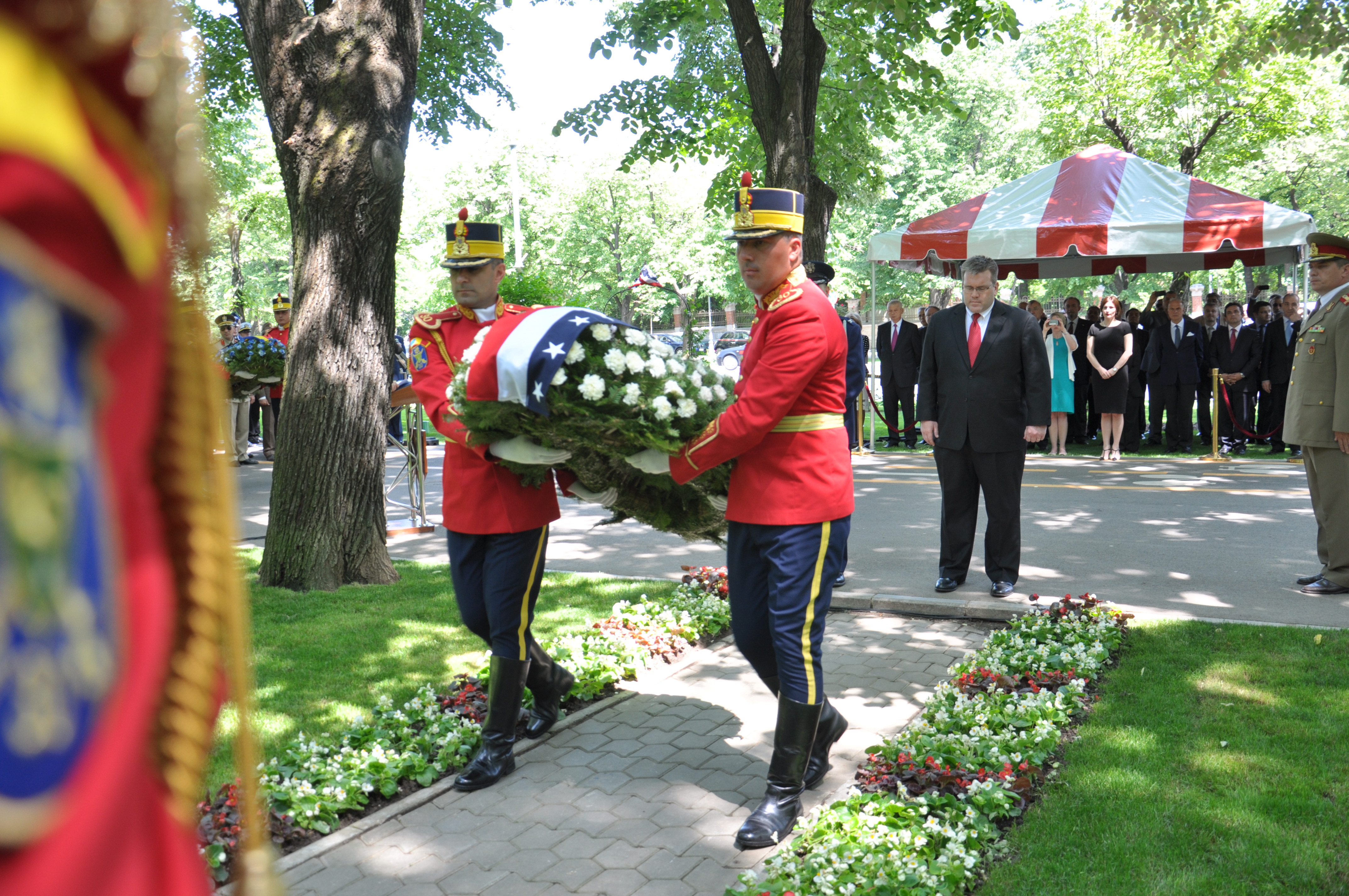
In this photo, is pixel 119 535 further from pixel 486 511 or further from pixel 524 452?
pixel 486 511

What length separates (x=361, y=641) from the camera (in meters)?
6.64

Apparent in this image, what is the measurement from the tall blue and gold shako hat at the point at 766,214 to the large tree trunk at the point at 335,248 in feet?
14.0

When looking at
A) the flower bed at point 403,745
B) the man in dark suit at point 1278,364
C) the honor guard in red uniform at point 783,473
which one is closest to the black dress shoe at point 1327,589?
the flower bed at point 403,745

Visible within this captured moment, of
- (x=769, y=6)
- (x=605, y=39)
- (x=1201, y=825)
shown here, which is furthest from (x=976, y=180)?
(x=1201, y=825)

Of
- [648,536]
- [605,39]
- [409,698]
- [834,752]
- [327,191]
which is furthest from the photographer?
[605,39]

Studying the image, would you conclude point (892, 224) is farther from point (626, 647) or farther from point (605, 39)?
point (626, 647)

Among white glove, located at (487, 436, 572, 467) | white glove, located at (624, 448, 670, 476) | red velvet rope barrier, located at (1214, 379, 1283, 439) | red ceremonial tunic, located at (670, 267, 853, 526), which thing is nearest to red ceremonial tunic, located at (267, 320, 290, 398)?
white glove, located at (487, 436, 572, 467)

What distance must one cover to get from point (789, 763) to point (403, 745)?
1.87 m

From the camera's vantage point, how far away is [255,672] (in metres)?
6.10

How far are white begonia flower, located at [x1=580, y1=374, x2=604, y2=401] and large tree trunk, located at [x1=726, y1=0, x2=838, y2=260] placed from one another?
828 centimetres

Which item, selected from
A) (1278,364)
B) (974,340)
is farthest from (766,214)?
(1278,364)

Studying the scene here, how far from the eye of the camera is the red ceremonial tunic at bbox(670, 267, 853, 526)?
4031 mm

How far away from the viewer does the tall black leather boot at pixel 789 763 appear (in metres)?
4.06

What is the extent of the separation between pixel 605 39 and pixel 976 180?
30806 mm
